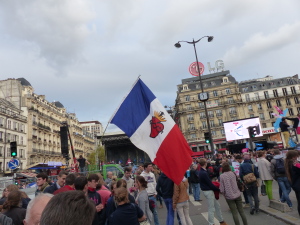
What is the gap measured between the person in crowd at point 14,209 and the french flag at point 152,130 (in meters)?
2.09

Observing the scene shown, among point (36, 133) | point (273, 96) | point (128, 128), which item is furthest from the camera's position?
point (273, 96)

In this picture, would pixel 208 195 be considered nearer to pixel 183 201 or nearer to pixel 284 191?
pixel 183 201

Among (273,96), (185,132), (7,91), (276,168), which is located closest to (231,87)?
(273,96)

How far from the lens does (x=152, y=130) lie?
502cm

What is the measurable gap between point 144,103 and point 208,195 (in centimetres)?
289

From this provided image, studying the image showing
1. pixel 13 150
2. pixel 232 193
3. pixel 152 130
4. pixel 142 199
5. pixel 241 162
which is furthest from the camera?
pixel 13 150

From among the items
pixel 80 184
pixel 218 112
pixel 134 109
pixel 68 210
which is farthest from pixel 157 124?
pixel 218 112

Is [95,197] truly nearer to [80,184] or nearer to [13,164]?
[80,184]

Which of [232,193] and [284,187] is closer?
[232,193]

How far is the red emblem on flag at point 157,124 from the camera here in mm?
5016

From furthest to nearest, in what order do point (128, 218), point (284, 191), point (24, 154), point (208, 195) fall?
point (24, 154) < point (284, 191) < point (208, 195) < point (128, 218)

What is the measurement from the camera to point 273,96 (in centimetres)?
5625

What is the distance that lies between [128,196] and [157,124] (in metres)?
1.64

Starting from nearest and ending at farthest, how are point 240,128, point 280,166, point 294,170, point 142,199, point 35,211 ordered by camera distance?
point 35,211, point 142,199, point 294,170, point 280,166, point 240,128
